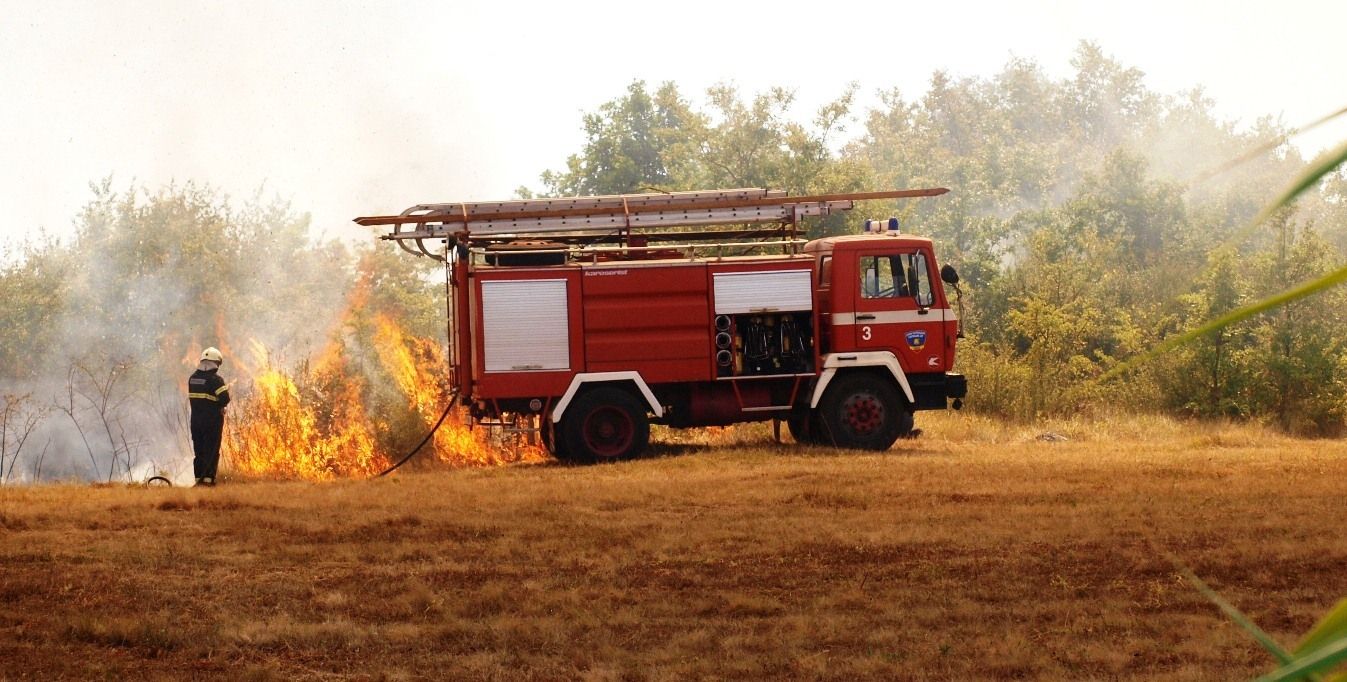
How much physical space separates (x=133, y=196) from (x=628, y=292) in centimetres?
1612

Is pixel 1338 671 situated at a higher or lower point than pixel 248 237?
lower

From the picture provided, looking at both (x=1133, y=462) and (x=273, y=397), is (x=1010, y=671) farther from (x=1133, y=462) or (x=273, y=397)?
(x=273, y=397)

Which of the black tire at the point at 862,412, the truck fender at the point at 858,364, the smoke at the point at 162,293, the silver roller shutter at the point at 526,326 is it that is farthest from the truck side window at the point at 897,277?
the smoke at the point at 162,293

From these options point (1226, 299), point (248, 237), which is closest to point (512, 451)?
point (1226, 299)

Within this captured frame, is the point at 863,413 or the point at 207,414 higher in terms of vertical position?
the point at 207,414

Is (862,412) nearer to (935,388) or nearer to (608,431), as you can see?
(935,388)

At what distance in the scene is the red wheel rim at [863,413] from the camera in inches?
754

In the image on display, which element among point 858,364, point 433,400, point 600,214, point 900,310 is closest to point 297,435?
point 433,400

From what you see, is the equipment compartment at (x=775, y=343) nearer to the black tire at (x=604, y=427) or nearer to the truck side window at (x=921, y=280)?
the truck side window at (x=921, y=280)

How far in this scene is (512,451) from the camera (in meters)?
21.0

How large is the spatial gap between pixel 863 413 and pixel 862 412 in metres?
0.02

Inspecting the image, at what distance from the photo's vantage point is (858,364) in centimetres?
1898

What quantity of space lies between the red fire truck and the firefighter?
98.1 inches

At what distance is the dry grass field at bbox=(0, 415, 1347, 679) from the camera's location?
7449 millimetres
